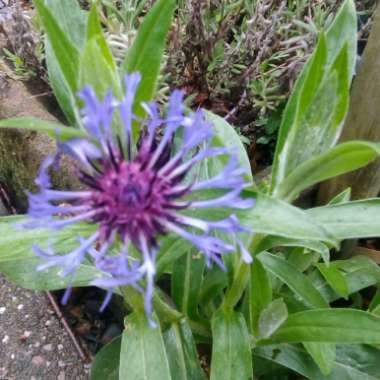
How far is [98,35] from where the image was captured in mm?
589

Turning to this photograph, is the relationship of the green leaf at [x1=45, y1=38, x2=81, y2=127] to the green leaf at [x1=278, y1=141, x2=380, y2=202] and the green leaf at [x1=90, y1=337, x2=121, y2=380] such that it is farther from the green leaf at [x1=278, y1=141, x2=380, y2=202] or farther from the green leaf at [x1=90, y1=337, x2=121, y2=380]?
the green leaf at [x1=90, y1=337, x2=121, y2=380]

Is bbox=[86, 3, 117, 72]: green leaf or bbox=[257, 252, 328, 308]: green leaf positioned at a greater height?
bbox=[86, 3, 117, 72]: green leaf

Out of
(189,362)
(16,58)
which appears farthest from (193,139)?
(16,58)

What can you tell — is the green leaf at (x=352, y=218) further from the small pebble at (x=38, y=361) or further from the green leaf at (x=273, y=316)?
the small pebble at (x=38, y=361)

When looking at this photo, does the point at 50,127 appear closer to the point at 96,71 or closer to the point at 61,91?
the point at 96,71

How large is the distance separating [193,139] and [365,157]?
0.17 meters

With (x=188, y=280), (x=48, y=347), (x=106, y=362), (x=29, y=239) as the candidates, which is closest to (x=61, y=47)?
(x=29, y=239)

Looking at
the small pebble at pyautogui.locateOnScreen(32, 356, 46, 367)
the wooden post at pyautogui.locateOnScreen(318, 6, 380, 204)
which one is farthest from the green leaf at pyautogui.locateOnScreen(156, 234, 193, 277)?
the small pebble at pyautogui.locateOnScreen(32, 356, 46, 367)

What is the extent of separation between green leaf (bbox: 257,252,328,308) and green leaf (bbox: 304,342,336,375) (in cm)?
7

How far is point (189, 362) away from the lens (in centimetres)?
88

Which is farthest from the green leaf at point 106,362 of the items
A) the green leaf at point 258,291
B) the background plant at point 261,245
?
the green leaf at point 258,291

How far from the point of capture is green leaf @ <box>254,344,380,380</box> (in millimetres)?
961

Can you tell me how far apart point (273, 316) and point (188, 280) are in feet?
0.52

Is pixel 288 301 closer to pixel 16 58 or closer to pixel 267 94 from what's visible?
pixel 267 94
